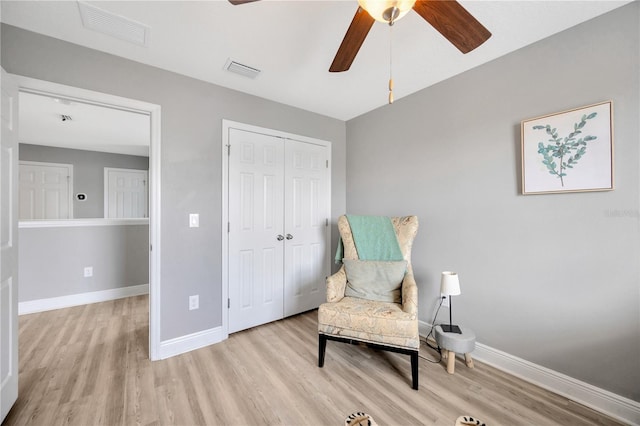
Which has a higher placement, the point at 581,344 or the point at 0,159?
the point at 0,159

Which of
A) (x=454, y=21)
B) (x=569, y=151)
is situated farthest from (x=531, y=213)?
(x=454, y=21)

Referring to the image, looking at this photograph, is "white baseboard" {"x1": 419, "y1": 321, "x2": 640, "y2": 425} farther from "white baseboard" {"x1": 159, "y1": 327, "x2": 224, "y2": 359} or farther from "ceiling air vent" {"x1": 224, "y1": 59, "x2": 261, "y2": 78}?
"ceiling air vent" {"x1": 224, "y1": 59, "x2": 261, "y2": 78}

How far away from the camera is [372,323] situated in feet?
6.08

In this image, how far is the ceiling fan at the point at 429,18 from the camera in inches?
41.4

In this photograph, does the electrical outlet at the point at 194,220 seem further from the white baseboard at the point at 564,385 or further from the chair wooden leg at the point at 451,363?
the white baseboard at the point at 564,385

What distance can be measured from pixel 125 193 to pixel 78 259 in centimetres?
190

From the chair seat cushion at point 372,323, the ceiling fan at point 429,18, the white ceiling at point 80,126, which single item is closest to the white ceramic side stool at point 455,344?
the chair seat cushion at point 372,323

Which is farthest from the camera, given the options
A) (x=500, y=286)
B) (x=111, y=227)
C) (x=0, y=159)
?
(x=111, y=227)

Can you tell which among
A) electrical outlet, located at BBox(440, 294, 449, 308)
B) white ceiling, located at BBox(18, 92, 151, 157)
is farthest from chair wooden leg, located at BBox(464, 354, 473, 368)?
white ceiling, located at BBox(18, 92, 151, 157)

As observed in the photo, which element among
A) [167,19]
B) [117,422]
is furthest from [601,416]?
[167,19]

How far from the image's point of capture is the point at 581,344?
1.67 metres

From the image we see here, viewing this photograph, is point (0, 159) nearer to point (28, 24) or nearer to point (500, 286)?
point (28, 24)

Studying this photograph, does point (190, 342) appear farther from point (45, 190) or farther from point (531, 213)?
point (45, 190)

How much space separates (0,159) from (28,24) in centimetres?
93
